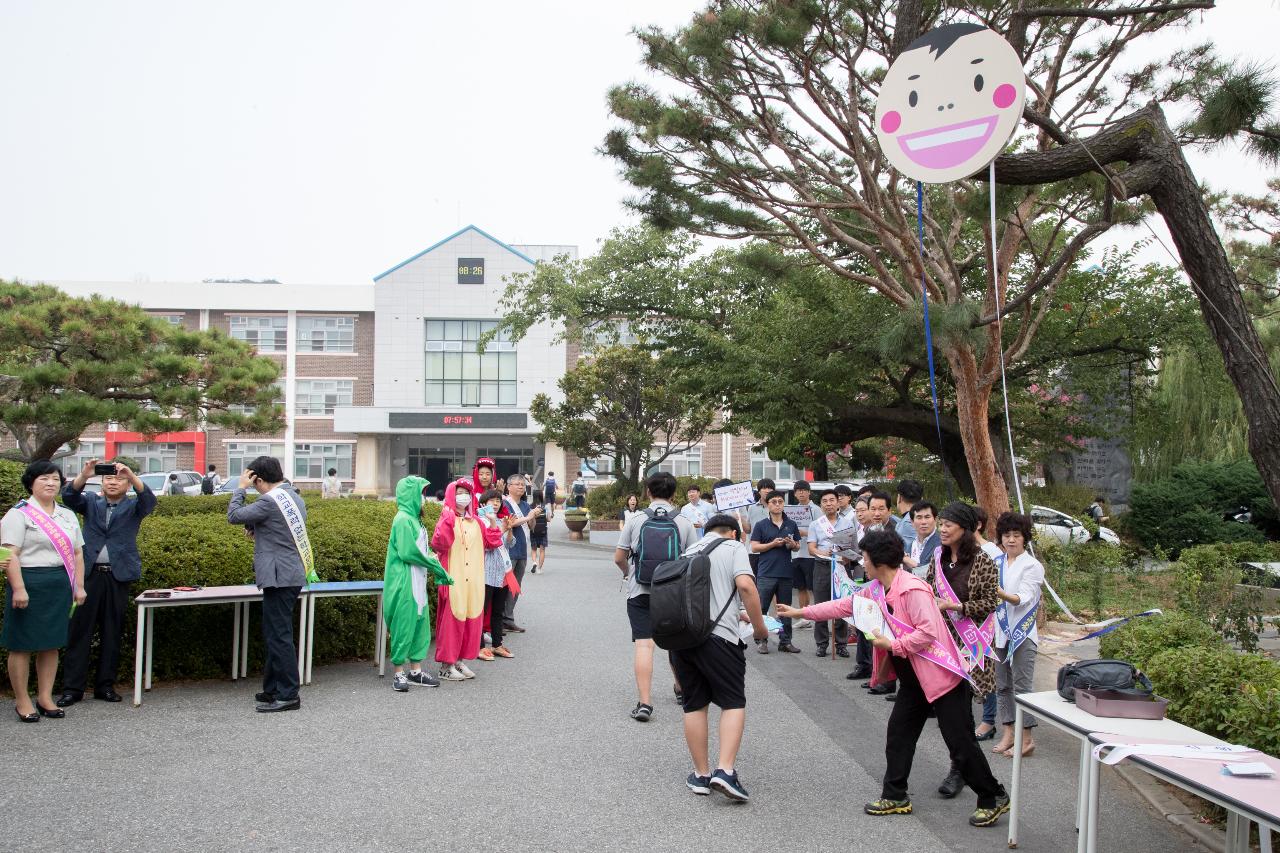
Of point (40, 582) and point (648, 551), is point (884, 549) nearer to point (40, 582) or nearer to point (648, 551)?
point (648, 551)

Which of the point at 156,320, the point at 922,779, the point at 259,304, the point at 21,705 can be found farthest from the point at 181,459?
the point at 922,779

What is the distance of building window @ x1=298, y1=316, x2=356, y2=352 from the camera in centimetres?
5134

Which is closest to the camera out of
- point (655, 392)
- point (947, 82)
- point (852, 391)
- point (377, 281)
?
point (947, 82)

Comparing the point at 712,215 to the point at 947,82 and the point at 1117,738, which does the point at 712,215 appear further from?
the point at 1117,738

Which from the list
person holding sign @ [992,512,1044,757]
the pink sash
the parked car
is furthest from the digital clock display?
person holding sign @ [992,512,1044,757]

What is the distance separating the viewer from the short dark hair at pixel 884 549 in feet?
17.5

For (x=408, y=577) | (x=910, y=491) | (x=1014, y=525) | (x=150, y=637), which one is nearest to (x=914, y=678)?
(x=1014, y=525)

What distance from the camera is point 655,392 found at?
31.1m

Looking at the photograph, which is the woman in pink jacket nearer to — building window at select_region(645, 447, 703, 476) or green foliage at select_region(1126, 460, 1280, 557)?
green foliage at select_region(1126, 460, 1280, 557)

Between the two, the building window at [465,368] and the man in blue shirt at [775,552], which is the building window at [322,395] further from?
the man in blue shirt at [775,552]

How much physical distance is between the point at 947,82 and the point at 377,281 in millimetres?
45849

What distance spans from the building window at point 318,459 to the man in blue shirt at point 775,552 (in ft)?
142

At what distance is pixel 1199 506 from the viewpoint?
22266 millimetres

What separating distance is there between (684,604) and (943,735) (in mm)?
1501
